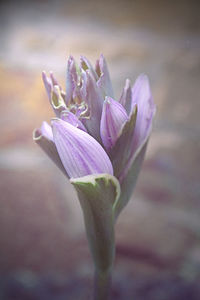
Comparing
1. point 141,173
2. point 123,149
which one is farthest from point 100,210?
point 141,173

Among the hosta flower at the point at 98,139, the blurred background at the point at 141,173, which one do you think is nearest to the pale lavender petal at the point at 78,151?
the hosta flower at the point at 98,139

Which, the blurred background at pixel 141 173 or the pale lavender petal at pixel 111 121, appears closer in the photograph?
the pale lavender petal at pixel 111 121

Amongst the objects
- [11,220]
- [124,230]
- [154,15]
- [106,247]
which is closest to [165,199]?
[124,230]

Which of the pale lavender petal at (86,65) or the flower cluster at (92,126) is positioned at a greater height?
the pale lavender petal at (86,65)

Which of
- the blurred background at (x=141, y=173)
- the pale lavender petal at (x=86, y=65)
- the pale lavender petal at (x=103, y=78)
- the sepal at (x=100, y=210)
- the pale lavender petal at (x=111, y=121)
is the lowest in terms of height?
the blurred background at (x=141, y=173)

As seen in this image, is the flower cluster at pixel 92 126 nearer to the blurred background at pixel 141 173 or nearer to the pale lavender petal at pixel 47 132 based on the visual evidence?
the pale lavender petal at pixel 47 132

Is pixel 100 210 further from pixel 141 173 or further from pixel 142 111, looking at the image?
pixel 141 173
